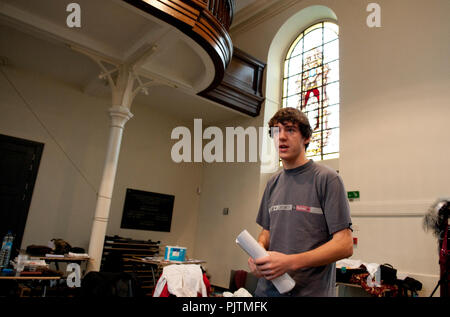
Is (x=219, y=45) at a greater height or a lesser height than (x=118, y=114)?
greater

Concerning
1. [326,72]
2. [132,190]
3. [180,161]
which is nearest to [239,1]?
[326,72]

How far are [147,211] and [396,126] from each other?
5.73m

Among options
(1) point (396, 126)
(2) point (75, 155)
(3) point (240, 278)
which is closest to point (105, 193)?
(2) point (75, 155)

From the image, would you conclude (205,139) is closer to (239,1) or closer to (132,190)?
(132,190)

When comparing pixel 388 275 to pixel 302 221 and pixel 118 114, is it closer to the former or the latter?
pixel 302 221

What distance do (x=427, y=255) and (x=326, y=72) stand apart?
13.6 ft

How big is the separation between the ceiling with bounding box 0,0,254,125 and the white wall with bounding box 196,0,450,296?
285cm

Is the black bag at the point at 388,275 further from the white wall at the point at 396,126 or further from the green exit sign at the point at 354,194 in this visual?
the green exit sign at the point at 354,194

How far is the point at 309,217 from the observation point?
4.35 feet

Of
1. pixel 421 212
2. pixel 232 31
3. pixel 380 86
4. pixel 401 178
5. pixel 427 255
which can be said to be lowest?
pixel 427 255

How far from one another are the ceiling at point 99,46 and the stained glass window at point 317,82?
1633 millimetres

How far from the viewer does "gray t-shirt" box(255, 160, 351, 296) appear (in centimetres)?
125

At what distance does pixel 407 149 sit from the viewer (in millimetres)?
4863

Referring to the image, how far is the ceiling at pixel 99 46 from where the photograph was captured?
4.57 meters
